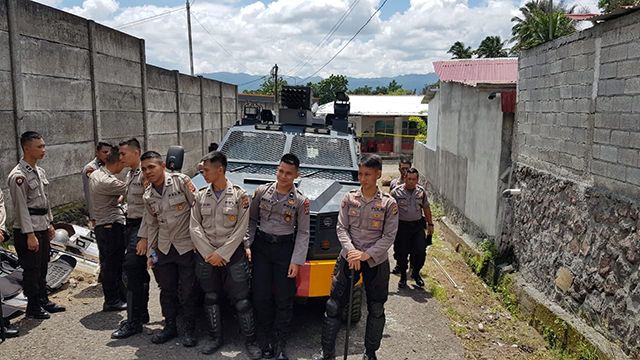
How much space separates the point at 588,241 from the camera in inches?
199

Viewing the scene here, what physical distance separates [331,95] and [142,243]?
53678mm

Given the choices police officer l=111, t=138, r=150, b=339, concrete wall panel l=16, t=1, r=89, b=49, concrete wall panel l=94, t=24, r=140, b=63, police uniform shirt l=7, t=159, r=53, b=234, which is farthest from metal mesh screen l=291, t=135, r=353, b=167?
concrete wall panel l=94, t=24, r=140, b=63

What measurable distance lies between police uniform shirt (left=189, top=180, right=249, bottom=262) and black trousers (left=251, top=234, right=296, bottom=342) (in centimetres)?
26

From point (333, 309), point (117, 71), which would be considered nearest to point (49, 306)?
point (333, 309)

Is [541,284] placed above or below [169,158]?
below

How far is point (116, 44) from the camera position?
366 inches

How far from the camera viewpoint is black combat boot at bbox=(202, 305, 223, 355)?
4309 millimetres

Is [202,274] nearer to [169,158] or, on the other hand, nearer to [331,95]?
[169,158]

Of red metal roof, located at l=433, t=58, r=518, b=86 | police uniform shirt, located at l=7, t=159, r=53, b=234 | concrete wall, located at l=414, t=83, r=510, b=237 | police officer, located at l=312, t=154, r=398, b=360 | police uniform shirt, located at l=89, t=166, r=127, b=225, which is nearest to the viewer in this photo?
police officer, located at l=312, t=154, r=398, b=360

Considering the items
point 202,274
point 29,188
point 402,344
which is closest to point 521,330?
point 402,344

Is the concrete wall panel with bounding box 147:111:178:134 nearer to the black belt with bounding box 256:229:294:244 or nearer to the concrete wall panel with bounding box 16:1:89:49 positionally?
the concrete wall panel with bounding box 16:1:89:49

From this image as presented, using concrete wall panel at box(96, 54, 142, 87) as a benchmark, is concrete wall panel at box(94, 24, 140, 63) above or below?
above

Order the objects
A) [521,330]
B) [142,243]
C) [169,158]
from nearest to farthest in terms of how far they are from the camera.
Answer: [142,243], [169,158], [521,330]

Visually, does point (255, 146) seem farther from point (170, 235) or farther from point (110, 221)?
point (170, 235)
